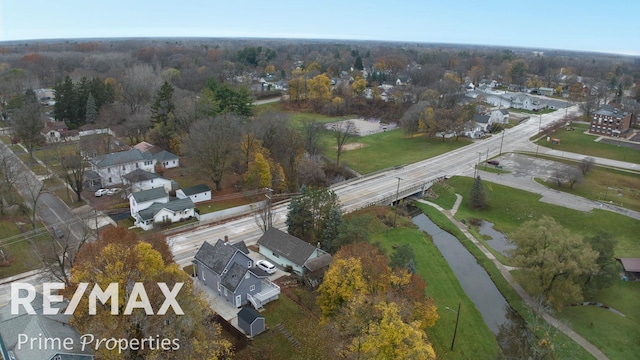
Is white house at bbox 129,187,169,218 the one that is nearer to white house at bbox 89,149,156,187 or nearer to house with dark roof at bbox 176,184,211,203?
house with dark roof at bbox 176,184,211,203

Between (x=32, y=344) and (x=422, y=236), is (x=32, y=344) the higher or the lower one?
the higher one

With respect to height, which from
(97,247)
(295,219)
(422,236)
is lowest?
Result: (422,236)

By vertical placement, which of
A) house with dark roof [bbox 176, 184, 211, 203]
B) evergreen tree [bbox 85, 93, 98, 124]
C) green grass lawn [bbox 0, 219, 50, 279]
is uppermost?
evergreen tree [bbox 85, 93, 98, 124]

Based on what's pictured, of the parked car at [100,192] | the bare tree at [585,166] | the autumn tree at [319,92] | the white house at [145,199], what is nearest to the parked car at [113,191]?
the parked car at [100,192]

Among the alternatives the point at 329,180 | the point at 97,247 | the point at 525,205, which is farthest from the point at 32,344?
the point at 525,205

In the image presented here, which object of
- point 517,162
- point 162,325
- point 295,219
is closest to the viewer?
point 162,325

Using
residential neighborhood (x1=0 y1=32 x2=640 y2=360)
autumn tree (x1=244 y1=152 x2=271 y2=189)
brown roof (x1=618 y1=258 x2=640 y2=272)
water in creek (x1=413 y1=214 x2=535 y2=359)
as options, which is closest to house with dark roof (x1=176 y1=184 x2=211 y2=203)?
residential neighborhood (x1=0 y1=32 x2=640 y2=360)

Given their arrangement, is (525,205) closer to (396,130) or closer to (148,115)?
(396,130)
